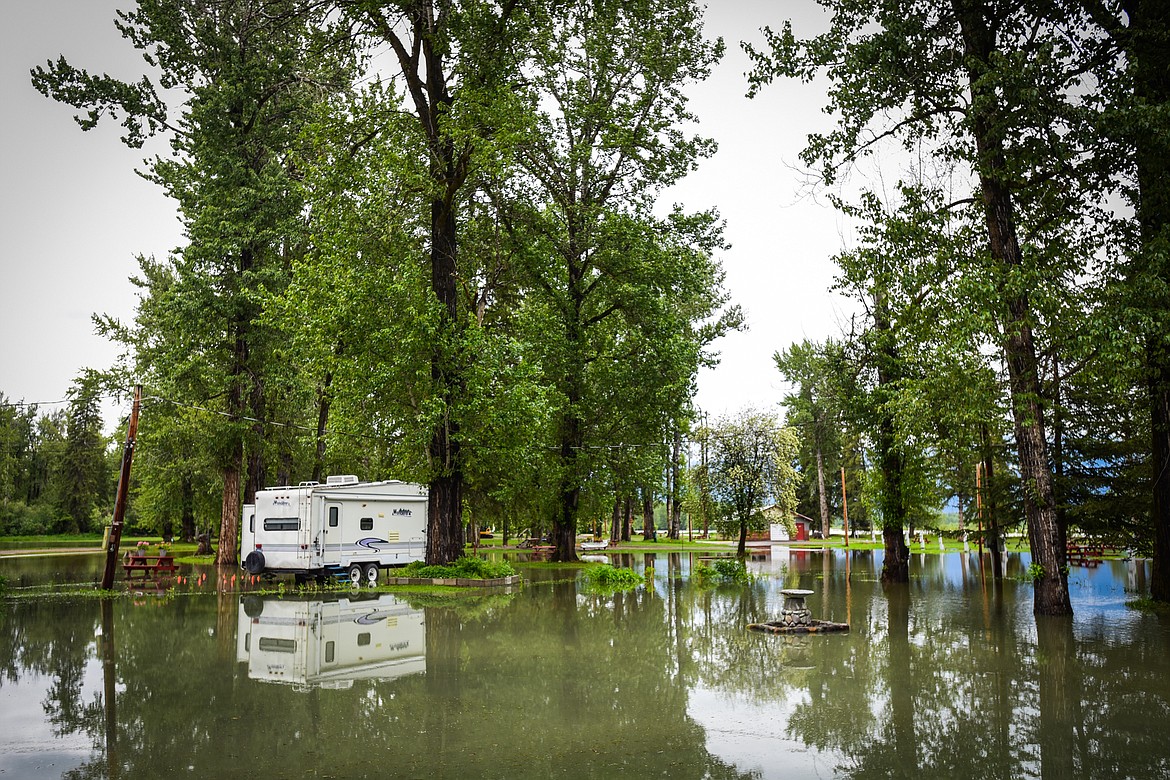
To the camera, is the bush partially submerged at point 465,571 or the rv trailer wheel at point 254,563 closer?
the rv trailer wheel at point 254,563

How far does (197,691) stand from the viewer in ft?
32.1

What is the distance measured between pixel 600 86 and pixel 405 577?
69.1 feet

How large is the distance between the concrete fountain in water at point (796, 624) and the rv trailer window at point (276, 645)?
786 cm

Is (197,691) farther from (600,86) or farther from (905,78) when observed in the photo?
(600,86)

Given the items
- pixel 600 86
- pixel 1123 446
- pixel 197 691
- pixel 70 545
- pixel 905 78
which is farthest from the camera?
pixel 70 545

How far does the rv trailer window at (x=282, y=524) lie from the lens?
24.1 metres

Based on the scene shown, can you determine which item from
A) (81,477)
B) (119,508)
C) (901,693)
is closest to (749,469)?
(119,508)

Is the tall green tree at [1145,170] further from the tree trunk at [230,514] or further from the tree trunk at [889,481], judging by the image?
the tree trunk at [230,514]

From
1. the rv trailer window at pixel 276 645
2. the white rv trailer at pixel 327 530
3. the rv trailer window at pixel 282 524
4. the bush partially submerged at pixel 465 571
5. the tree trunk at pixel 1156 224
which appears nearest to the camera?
the rv trailer window at pixel 276 645

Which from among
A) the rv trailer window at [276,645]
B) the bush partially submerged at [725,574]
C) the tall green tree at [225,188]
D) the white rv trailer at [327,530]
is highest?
the tall green tree at [225,188]

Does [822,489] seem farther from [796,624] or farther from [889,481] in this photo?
[796,624]

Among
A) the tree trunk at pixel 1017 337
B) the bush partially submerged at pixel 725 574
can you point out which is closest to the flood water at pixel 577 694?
the tree trunk at pixel 1017 337

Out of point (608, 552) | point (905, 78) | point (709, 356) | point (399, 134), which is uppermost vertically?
point (399, 134)

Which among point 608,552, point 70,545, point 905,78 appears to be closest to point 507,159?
point 905,78
